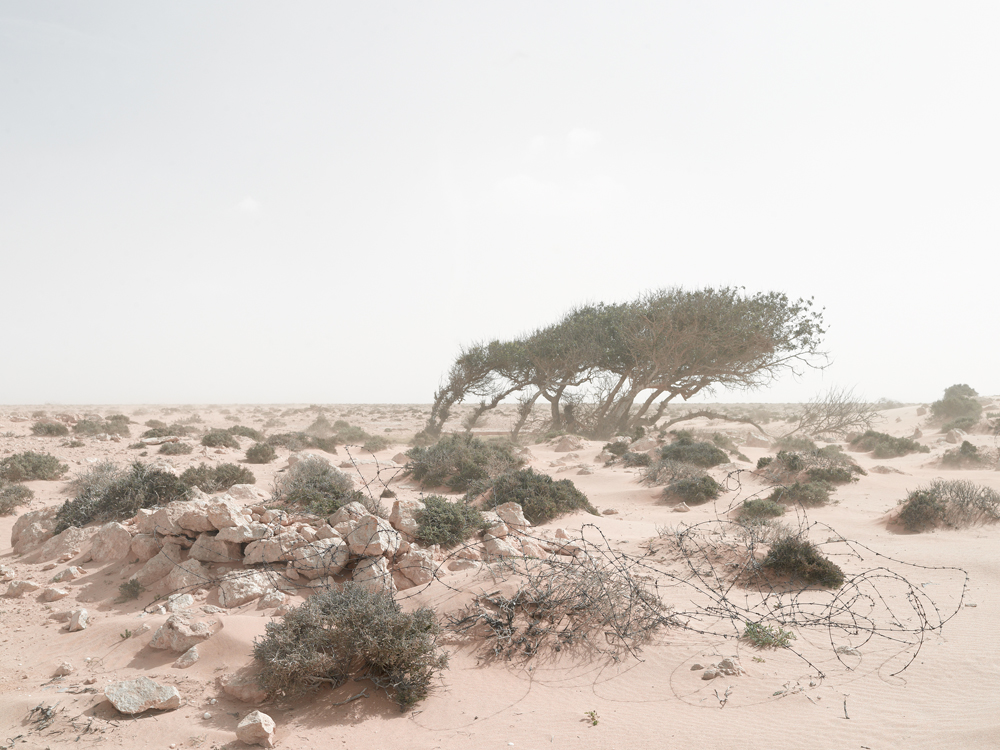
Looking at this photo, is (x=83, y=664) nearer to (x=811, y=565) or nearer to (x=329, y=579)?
(x=329, y=579)

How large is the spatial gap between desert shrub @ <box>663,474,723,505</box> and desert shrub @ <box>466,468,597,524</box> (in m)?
2.82

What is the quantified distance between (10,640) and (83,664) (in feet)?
4.09

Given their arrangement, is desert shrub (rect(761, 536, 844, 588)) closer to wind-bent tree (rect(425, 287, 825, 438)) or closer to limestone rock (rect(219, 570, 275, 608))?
limestone rock (rect(219, 570, 275, 608))

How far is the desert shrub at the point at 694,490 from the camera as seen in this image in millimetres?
13625

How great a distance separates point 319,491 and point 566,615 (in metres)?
4.95

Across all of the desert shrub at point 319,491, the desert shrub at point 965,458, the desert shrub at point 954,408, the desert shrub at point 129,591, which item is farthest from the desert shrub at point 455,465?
the desert shrub at point 954,408

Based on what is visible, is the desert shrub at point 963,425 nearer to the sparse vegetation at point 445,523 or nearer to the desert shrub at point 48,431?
the sparse vegetation at point 445,523

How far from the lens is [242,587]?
677 centimetres

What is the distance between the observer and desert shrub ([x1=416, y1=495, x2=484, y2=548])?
791cm

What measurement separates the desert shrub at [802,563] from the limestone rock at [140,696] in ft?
22.7

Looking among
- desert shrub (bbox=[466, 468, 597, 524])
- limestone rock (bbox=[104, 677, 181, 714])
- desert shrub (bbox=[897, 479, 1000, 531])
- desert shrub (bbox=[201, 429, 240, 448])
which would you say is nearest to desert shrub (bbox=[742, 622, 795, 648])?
limestone rock (bbox=[104, 677, 181, 714])

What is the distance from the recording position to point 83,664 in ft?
18.3

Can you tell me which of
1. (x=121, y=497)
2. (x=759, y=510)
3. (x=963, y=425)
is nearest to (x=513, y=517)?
→ (x=759, y=510)

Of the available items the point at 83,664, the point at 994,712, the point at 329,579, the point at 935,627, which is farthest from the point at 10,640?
the point at 935,627
